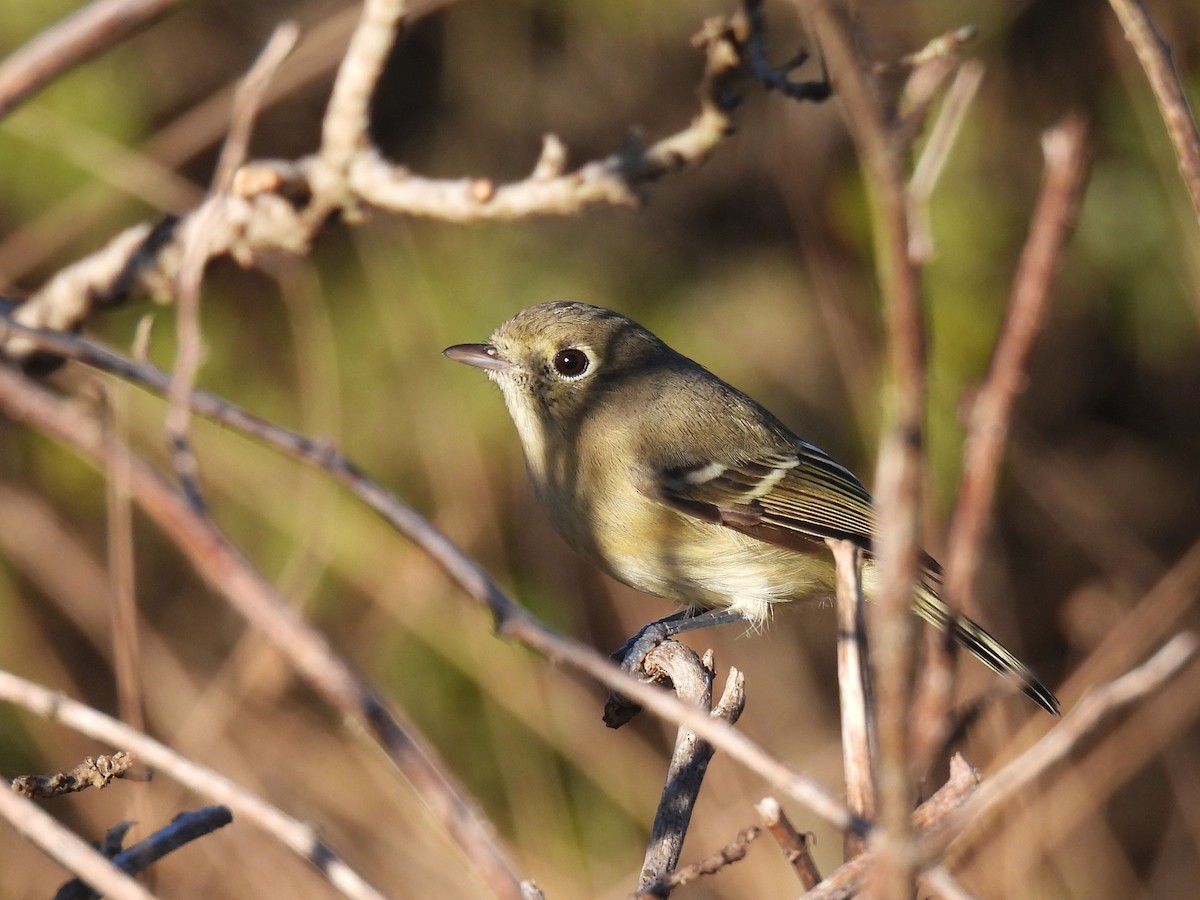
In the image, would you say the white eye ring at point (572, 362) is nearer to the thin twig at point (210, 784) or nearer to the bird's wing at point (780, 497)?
the bird's wing at point (780, 497)

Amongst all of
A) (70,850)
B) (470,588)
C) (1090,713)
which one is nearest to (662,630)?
(70,850)

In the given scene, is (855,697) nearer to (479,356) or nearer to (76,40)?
(76,40)

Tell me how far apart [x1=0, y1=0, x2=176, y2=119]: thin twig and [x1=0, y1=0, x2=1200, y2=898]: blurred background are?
115 inches

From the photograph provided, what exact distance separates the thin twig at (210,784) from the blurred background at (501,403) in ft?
9.05

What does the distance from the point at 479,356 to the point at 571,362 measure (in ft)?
0.87

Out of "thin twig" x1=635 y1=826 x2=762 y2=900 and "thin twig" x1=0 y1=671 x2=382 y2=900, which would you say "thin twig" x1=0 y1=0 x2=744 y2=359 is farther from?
"thin twig" x1=635 y1=826 x2=762 y2=900

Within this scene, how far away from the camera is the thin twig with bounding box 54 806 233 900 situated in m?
1.97

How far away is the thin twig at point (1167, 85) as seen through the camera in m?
1.85

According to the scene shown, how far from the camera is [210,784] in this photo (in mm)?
1518

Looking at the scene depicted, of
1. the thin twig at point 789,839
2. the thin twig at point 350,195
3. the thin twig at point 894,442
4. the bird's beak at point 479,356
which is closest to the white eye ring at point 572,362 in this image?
the bird's beak at point 479,356

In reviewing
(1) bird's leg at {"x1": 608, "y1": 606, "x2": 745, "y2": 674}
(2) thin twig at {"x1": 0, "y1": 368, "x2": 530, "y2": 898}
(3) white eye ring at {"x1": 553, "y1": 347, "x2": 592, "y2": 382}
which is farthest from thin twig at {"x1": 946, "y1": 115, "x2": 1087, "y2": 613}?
(3) white eye ring at {"x1": 553, "y1": 347, "x2": 592, "y2": 382}

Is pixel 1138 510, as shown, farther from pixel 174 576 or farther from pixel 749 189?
pixel 174 576

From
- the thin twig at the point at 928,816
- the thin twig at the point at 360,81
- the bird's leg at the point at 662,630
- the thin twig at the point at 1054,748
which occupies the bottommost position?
the bird's leg at the point at 662,630

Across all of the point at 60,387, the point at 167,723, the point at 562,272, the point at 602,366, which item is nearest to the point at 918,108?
the point at 602,366
